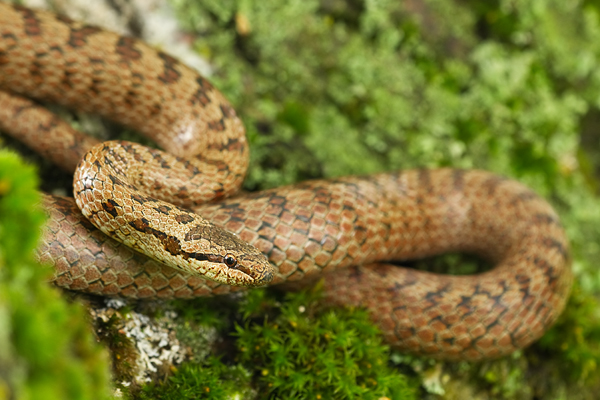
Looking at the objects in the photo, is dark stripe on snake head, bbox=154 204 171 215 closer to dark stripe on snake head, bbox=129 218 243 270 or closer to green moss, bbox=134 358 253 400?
dark stripe on snake head, bbox=129 218 243 270

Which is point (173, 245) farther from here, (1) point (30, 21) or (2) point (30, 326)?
(1) point (30, 21)

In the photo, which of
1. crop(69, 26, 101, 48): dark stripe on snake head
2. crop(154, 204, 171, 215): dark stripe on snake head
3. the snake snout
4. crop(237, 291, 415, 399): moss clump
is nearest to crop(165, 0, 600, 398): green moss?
crop(69, 26, 101, 48): dark stripe on snake head

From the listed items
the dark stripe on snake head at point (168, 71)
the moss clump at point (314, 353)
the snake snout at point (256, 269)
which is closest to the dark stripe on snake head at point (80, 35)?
the dark stripe on snake head at point (168, 71)

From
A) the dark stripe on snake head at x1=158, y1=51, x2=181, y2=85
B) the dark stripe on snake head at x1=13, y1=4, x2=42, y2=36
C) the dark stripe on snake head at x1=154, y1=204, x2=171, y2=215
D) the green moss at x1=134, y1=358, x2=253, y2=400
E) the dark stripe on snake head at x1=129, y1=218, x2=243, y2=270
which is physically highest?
the dark stripe on snake head at x1=158, y1=51, x2=181, y2=85

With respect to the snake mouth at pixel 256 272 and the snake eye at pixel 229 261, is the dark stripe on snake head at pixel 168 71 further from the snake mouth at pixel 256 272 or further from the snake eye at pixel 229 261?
the snake mouth at pixel 256 272

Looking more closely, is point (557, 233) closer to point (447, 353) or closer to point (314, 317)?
point (447, 353)

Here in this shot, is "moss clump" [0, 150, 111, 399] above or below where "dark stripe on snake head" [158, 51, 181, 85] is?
above
